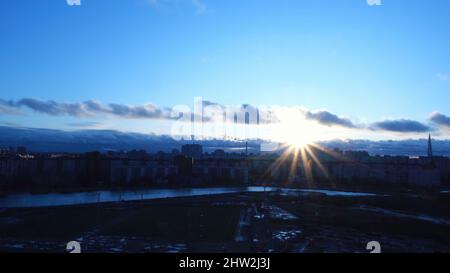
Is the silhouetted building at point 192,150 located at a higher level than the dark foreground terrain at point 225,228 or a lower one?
higher

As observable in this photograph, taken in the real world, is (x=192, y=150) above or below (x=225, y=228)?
above

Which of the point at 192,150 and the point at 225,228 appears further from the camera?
the point at 192,150

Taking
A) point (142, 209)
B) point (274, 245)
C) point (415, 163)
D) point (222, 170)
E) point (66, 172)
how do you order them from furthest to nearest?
1. point (415, 163)
2. point (222, 170)
3. point (66, 172)
4. point (142, 209)
5. point (274, 245)

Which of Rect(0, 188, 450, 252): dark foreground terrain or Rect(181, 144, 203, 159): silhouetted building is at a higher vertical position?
Rect(181, 144, 203, 159): silhouetted building

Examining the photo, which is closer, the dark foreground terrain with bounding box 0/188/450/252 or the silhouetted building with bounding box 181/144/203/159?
the dark foreground terrain with bounding box 0/188/450/252

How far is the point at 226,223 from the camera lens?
5852 mm

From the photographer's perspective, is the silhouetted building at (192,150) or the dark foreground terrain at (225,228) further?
the silhouetted building at (192,150)

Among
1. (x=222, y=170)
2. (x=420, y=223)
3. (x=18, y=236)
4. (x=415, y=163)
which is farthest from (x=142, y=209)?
(x=415, y=163)

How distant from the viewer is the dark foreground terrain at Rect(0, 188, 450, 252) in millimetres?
4066

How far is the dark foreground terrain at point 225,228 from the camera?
407cm

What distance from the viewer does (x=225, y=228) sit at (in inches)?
212
